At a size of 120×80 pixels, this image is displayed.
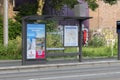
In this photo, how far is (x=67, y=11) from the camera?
1863 inches

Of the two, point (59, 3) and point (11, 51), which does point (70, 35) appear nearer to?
point (11, 51)

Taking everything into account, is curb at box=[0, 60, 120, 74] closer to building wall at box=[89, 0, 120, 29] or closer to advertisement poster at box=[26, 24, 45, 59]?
advertisement poster at box=[26, 24, 45, 59]

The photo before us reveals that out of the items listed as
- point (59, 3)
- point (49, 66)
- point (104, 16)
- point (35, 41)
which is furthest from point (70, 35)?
point (104, 16)

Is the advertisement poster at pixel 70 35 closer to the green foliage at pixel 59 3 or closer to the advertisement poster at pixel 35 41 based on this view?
the advertisement poster at pixel 35 41

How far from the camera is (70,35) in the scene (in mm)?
26234

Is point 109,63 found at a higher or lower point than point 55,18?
lower

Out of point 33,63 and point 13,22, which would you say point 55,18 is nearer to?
point 33,63

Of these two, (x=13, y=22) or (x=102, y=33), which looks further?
(x=102, y=33)

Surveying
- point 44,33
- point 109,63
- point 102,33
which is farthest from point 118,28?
point 102,33

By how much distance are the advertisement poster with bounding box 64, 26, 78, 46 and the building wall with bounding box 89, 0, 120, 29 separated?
24.3 metres

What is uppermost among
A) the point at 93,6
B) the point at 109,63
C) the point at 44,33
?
the point at 93,6

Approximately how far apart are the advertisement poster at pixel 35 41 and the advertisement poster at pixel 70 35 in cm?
173

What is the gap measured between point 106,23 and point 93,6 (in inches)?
786

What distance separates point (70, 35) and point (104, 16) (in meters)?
26.5
